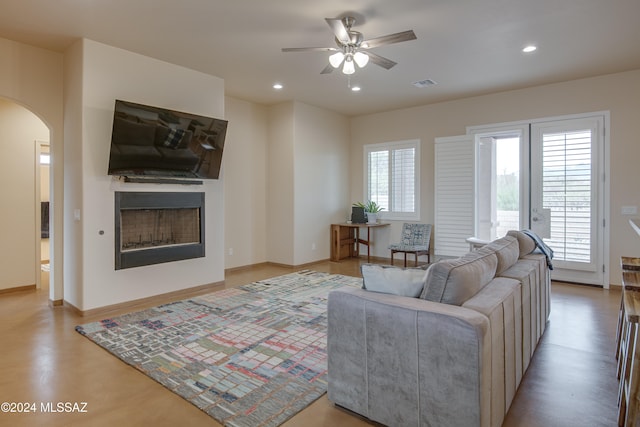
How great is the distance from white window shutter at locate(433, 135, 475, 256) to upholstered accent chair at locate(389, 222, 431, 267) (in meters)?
0.20

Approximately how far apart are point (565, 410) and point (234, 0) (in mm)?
3906

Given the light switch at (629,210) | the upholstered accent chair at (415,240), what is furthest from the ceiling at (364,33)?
the upholstered accent chair at (415,240)

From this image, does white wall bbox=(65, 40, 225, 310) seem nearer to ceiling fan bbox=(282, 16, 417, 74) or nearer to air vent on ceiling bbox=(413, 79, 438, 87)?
ceiling fan bbox=(282, 16, 417, 74)

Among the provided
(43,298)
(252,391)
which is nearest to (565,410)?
(252,391)

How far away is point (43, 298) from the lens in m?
4.71

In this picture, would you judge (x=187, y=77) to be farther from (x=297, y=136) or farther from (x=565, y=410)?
(x=565, y=410)

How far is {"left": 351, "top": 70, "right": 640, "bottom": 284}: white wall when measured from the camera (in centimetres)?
495

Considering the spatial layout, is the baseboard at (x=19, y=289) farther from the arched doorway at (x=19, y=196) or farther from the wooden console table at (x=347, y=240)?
the wooden console table at (x=347, y=240)

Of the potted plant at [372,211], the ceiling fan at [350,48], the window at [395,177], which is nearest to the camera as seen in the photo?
the ceiling fan at [350,48]

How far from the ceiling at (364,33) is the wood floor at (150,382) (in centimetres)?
Result: 301

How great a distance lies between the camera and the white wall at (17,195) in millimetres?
4926

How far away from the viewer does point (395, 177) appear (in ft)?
23.8

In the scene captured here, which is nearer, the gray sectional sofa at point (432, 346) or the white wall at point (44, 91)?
the gray sectional sofa at point (432, 346)

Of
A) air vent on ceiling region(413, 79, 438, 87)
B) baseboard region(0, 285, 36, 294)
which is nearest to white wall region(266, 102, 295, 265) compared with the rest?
air vent on ceiling region(413, 79, 438, 87)
